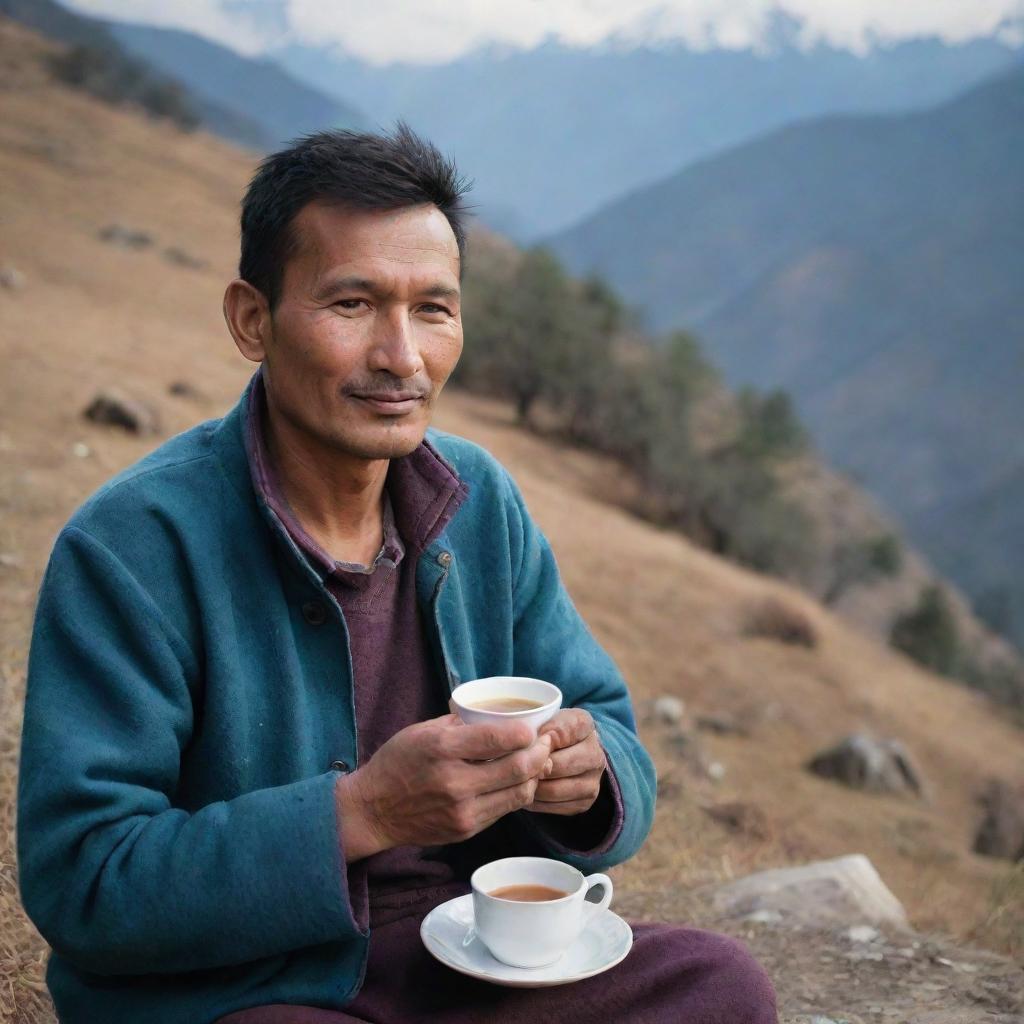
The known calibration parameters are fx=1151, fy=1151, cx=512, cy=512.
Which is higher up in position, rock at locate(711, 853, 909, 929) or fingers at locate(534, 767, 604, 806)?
fingers at locate(534, 767, 604, 806)

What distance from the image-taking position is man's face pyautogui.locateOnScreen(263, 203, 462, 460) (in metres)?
2.12

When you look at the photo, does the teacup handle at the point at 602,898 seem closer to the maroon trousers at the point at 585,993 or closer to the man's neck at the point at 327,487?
the maroon trousers at the point at 585,993

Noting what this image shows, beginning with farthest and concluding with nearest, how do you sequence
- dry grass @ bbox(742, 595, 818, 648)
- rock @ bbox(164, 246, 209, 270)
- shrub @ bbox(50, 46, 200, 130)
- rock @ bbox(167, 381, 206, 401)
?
1. shrub @ bbox(50, 46, 200, 130)
2. rock @ bbox(164, 246, 209, 270)
3. dry grass @ bbox(742, 595, 818, 648)
4. rock @ bbox(167, 381, 206, 401)

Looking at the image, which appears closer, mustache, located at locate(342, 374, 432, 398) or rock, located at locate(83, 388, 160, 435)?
mustache, located at locate(342, 374, 432, 398)

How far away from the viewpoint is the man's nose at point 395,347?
213 cm

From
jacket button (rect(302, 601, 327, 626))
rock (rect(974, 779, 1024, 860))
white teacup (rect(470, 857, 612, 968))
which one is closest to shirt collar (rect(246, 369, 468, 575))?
jacket button (rect(302, 601, 327, 626))

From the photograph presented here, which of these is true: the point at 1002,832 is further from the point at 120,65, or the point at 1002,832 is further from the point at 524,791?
the point at 120,65

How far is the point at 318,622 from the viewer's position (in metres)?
2.09

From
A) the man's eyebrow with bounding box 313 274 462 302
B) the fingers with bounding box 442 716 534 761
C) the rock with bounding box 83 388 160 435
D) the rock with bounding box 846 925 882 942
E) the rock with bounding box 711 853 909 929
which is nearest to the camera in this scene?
the fingers with bounding box 442 716 534 761

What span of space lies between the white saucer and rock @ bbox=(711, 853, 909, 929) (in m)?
2.10

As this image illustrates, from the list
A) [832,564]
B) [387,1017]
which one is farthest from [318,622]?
[832,564]

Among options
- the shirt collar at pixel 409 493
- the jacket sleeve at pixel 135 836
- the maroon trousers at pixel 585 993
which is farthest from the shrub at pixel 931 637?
the jacket sleeve at pixel 135 836

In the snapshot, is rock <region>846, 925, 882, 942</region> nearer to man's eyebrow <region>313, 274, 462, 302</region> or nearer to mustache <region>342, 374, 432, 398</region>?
mustache <region>342, 374, 432, 398</region>

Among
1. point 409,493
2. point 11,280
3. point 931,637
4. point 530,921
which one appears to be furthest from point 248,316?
point 931,637
